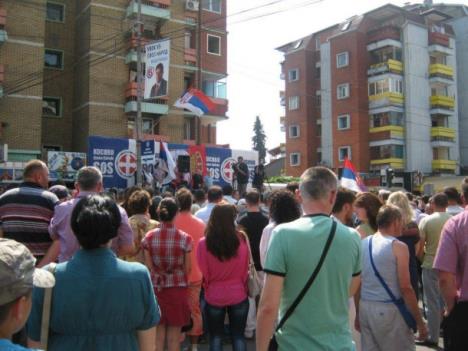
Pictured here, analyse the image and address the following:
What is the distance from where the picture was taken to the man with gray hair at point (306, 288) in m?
2.91

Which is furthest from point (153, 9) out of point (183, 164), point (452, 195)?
point (452, 195)

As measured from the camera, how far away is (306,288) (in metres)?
2.93

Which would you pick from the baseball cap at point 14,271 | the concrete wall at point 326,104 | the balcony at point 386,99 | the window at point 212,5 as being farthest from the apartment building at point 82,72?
the baseball cap at point 14,271

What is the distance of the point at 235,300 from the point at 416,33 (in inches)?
1819

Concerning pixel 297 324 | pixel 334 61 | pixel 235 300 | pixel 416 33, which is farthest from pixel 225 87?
pixel 297 324

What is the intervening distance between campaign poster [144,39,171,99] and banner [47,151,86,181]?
187 inches

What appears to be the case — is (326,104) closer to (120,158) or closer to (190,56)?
(190,56)

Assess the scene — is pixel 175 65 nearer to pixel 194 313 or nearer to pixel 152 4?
pixel 152 4

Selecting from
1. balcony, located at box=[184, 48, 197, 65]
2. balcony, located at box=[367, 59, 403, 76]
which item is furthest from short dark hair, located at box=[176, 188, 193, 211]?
balcony, located at box=[367, 59, 403, 76]

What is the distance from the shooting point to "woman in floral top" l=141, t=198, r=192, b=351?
5.32 m

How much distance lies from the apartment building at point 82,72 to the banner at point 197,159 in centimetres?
733

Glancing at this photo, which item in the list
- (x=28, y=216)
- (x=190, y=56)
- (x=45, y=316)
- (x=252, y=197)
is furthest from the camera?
(x=190, y=56)

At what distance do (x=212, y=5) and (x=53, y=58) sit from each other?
11.5 meters

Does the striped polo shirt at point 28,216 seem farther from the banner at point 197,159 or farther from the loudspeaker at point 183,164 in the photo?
the banner at point 197,159
